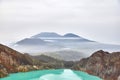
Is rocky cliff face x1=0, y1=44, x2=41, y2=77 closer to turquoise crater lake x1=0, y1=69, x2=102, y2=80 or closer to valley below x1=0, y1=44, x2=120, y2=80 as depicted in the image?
valley below x1=0, y1=44, x2=120, y2=80

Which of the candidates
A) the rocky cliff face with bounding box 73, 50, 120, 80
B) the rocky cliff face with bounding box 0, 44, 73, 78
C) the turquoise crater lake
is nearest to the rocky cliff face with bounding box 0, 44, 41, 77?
the rocky cliff face with bounding box 0, 44, 73, 78

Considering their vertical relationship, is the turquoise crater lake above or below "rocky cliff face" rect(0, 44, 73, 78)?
below

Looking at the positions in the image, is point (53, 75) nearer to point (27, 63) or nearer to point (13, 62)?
point (27, 63)

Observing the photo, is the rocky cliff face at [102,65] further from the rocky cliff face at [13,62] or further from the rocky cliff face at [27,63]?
the rocky cliff face at [13,62]

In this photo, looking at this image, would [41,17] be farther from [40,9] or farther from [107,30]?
[107,30]

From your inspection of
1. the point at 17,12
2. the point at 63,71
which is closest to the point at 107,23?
the point at 63,71

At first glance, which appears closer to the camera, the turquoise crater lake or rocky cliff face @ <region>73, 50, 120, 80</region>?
the turquoise crater lake
